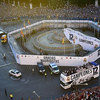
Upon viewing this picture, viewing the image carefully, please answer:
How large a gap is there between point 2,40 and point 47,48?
11074 mm

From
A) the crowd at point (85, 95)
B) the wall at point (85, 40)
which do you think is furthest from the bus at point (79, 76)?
the wall at point (85, 40)

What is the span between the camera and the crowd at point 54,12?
62656mm

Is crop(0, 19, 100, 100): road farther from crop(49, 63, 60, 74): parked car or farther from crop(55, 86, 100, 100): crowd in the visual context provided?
crop(55, 86, 100, 100): crowd

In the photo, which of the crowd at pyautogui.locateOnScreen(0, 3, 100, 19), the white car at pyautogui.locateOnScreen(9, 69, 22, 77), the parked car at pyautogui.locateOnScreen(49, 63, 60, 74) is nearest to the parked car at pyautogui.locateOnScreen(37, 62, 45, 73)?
the parked car at pyautogui.locateOnScreen(49, 63, 60, 74)

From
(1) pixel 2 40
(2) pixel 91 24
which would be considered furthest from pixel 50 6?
(1) pixel 2 40

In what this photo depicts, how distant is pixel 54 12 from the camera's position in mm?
65688

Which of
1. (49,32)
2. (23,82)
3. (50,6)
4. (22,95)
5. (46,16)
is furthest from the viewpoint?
(50,6)

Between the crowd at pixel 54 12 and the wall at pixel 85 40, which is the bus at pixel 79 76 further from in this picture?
the crowd at pixel 54 12

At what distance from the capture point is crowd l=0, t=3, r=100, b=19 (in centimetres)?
6266

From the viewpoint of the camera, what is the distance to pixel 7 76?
34.7 meters

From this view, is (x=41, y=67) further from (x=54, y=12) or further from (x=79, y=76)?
(x=54, y=12)

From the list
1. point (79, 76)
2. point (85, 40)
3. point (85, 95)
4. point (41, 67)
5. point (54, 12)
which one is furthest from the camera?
point (54, 12)

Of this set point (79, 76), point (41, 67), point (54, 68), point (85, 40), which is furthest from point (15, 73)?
point (85, 40)

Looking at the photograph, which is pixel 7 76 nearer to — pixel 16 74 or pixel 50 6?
pixel 16 74
